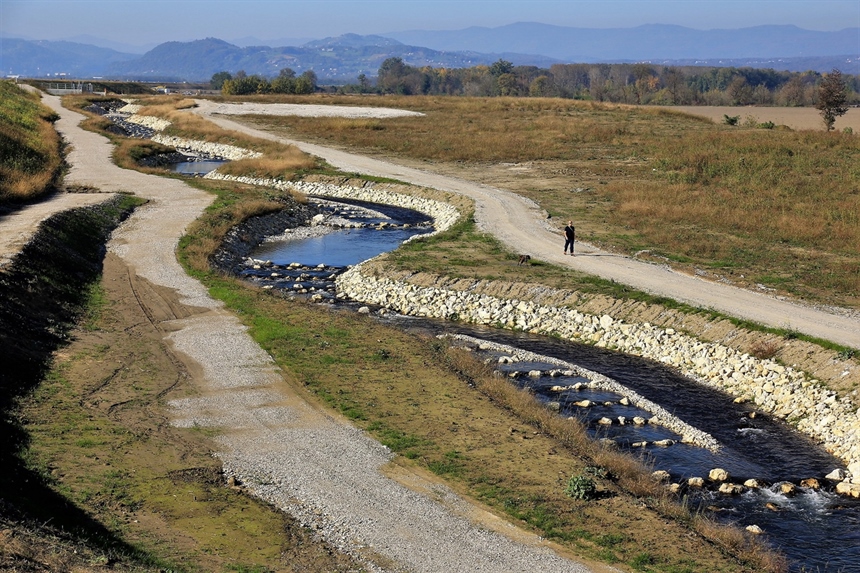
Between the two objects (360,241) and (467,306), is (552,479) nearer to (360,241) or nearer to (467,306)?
(467,306)

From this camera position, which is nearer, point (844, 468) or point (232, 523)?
point (232, 523)

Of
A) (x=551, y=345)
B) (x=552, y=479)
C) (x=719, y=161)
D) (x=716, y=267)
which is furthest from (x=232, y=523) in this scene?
(x=719, y=161)

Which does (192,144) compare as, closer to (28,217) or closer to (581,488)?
(28,217)

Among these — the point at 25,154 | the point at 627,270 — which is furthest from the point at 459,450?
the point at 25,154

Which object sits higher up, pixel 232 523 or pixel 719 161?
pixel 719 161

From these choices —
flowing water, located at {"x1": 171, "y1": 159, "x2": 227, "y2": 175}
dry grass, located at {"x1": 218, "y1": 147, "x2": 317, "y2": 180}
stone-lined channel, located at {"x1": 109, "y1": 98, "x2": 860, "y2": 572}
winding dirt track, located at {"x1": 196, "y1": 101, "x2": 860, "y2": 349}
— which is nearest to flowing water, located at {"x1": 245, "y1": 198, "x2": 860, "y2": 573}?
stone-lined channel, located at {"x1": 109, "y1": 98, "x2": 860, "y2": 572}
